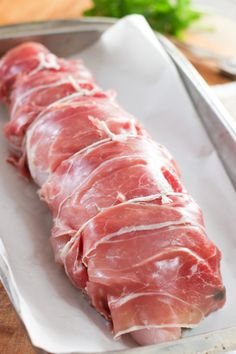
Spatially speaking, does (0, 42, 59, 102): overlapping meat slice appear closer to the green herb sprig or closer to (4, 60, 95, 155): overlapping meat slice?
(4, 60, 95, 155): overlapping meat slice

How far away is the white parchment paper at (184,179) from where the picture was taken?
154 cm

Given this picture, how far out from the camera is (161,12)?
2.83 meters

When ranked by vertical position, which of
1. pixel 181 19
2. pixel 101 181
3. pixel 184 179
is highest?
pixel 101 181

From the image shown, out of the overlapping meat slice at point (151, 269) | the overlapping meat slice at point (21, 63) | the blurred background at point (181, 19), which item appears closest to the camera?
the overlapping meat slice at point (151, 269)

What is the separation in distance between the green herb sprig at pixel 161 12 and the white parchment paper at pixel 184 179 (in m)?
0.32

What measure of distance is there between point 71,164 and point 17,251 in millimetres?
292

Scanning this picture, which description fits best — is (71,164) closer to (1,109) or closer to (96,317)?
(96,317)

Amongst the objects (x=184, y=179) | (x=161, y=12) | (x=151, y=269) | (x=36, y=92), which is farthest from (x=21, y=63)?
(x=151, y=269)

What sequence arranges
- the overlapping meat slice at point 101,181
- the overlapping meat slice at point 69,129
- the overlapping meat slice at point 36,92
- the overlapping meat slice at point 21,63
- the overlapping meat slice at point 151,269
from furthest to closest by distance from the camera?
the overlapping meat slice at point 21,63 → the overlapping meat slice at point 36,92 → the overlapping meat slice at point 69,129 → the overlapping meat slice at point 101,181 → the overlapping meat slice at point 151,269

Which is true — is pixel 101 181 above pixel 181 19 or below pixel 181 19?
above

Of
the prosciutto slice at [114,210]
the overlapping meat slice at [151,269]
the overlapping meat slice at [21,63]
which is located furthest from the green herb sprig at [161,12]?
the overlapping meat slice at [151,269]

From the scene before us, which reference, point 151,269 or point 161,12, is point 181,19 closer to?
point 161,12

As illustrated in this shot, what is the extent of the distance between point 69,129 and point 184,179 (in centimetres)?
45

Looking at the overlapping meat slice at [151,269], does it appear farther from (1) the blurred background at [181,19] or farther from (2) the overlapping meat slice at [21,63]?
(1) the blurred background at [181,19]
